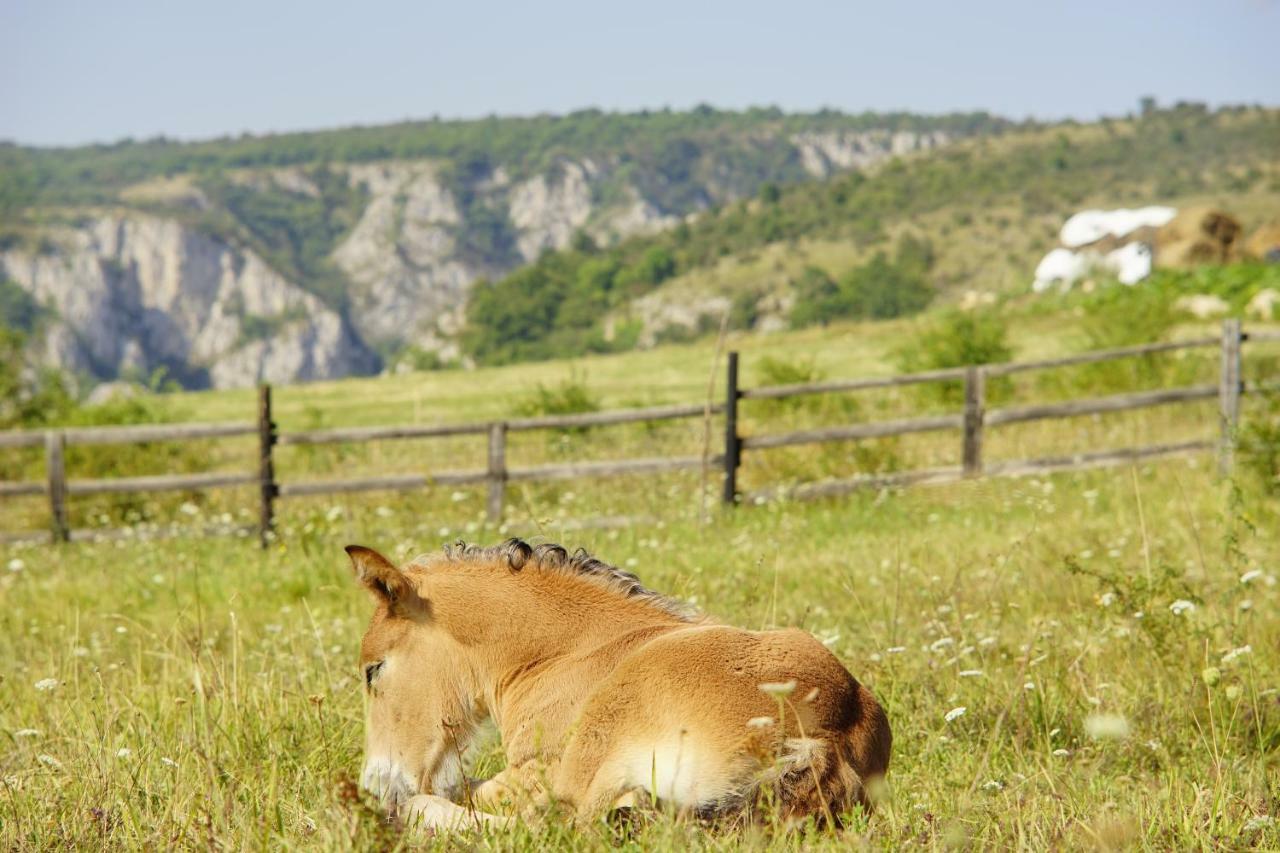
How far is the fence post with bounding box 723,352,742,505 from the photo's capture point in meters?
10.5

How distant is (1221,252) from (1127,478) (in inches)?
1586

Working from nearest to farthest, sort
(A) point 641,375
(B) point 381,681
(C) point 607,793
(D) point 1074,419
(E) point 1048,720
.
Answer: (C) point 607,793 → (B) point 381,681 → (E) point 1048,720 → (D) point 1074,419 → (A) point 641,375

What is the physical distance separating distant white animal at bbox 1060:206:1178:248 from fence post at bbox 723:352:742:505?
43397 mm

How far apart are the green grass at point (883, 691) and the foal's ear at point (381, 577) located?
0.49m

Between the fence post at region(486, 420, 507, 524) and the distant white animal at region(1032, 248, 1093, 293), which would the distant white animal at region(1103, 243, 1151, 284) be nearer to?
the distant white animal at region(1032, 248, 1093, 293)

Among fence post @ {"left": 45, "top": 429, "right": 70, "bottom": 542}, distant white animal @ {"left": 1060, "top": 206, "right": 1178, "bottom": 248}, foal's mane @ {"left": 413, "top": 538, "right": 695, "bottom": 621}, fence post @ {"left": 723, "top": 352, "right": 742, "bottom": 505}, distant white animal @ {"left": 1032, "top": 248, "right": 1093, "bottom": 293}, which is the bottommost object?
fence post @ {"left": 45, "top": 429, "right": 70, "bottom": 542}

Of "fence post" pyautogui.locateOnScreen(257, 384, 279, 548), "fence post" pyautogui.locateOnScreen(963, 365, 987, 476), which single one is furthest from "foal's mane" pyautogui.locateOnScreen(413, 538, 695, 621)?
"fence post" pyautogui.locateOnScreen(963, 365, 987, 476)

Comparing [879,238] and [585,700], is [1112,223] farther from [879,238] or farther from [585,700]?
[585,700]

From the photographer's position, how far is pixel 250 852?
2.56m

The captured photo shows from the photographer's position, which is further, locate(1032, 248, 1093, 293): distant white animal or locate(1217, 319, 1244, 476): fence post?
locate(1032, 248, 1093, 293): distant white animal

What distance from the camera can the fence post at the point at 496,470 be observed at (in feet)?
34.9

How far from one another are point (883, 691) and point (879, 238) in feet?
327

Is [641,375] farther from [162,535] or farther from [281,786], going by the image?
[281,786]

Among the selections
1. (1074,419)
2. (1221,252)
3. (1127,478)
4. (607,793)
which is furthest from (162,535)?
(1221,252)
